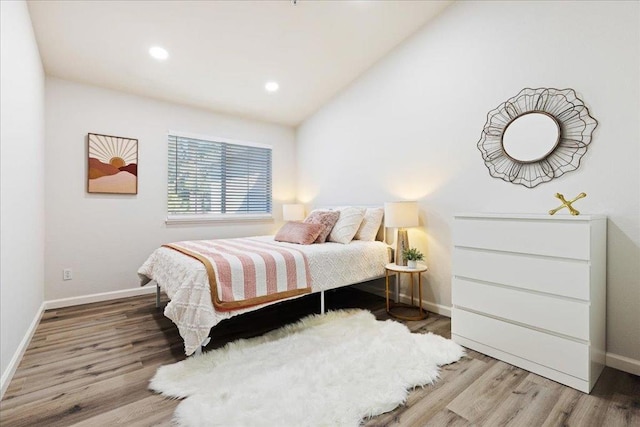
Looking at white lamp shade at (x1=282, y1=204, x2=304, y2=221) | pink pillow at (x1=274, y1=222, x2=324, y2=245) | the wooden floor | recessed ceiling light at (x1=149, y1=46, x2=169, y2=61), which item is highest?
recessed ceiling light at (x1=149, y1=46, x2=169, y2=61)

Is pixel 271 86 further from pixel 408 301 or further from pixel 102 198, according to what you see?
pixel 408 301

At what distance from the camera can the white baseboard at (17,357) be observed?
1.63 meters

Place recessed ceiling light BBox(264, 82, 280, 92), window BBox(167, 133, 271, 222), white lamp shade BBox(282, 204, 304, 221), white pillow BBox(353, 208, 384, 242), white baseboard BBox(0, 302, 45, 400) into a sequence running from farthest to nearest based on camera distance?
white lamp shade BBox(282, 204, 304, 221) < window BBox(167, 133, 271, 222) < recessed ceiling light BBox(264, 82, 280, 92) < white pillow BBox(353, 208, 384, 242) < white baseboard BBox(0, 302, 45, 400)

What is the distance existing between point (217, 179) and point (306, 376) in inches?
122

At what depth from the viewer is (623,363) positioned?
186 centimetres

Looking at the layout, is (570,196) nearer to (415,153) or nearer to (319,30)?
(415,153)

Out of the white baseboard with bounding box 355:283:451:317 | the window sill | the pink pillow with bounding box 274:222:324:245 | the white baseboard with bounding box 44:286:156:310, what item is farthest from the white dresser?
the white baseboard with bounding box 44:286:156:310

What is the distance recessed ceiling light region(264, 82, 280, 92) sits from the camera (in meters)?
3.60

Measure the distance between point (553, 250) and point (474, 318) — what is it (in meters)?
0.70

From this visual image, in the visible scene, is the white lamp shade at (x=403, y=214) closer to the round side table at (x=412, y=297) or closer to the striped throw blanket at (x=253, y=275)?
the round side table at (x=412, y=297)

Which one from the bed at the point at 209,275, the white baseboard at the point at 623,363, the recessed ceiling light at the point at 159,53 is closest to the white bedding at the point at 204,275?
the bed at the point at 209,275

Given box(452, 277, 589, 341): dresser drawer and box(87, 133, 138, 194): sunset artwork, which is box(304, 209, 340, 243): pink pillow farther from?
box(87, 133, 138, 194): sunset artwork

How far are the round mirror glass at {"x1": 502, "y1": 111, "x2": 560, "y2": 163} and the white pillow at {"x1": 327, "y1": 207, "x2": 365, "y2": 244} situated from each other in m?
1.50

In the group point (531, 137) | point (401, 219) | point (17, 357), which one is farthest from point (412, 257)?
point (17, 357)
